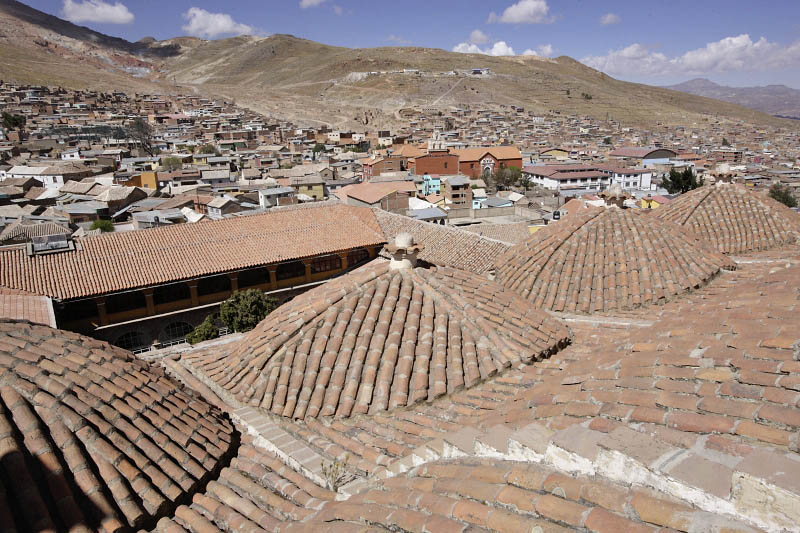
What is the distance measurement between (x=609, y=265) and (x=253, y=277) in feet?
45.8

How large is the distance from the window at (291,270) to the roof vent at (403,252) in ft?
44.8

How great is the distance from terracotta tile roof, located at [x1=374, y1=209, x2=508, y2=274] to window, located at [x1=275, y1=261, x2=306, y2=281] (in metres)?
3.92

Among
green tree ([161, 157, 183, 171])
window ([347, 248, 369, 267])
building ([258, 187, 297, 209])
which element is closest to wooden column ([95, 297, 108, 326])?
window ([347, 248, 369, 267])

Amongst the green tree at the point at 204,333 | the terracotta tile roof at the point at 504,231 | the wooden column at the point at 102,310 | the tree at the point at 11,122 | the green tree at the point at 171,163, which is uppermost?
the tree at the point at 11,122

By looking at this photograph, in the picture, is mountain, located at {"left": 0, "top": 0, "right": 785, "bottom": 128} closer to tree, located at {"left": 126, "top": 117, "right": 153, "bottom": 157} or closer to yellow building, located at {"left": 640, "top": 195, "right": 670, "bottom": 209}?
tree, located at {"left": 126, "top": 117, "right": 153, "bottom": 157}

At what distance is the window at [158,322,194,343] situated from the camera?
1785 centimetres

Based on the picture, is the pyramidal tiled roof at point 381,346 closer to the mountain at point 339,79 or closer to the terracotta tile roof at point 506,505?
the terracotta tile roof at point 506,505

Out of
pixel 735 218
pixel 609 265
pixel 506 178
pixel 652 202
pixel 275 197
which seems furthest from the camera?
pixel 506 178

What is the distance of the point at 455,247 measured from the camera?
19.2 m

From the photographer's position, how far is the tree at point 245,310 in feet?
50.9

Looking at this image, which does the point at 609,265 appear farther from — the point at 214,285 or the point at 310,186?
the point at 310,186

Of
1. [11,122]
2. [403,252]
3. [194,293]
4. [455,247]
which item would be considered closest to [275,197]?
[194,293]

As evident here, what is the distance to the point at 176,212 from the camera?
107ft

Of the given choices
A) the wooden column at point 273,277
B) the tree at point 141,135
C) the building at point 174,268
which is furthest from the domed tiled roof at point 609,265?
the tree at point 141,135
